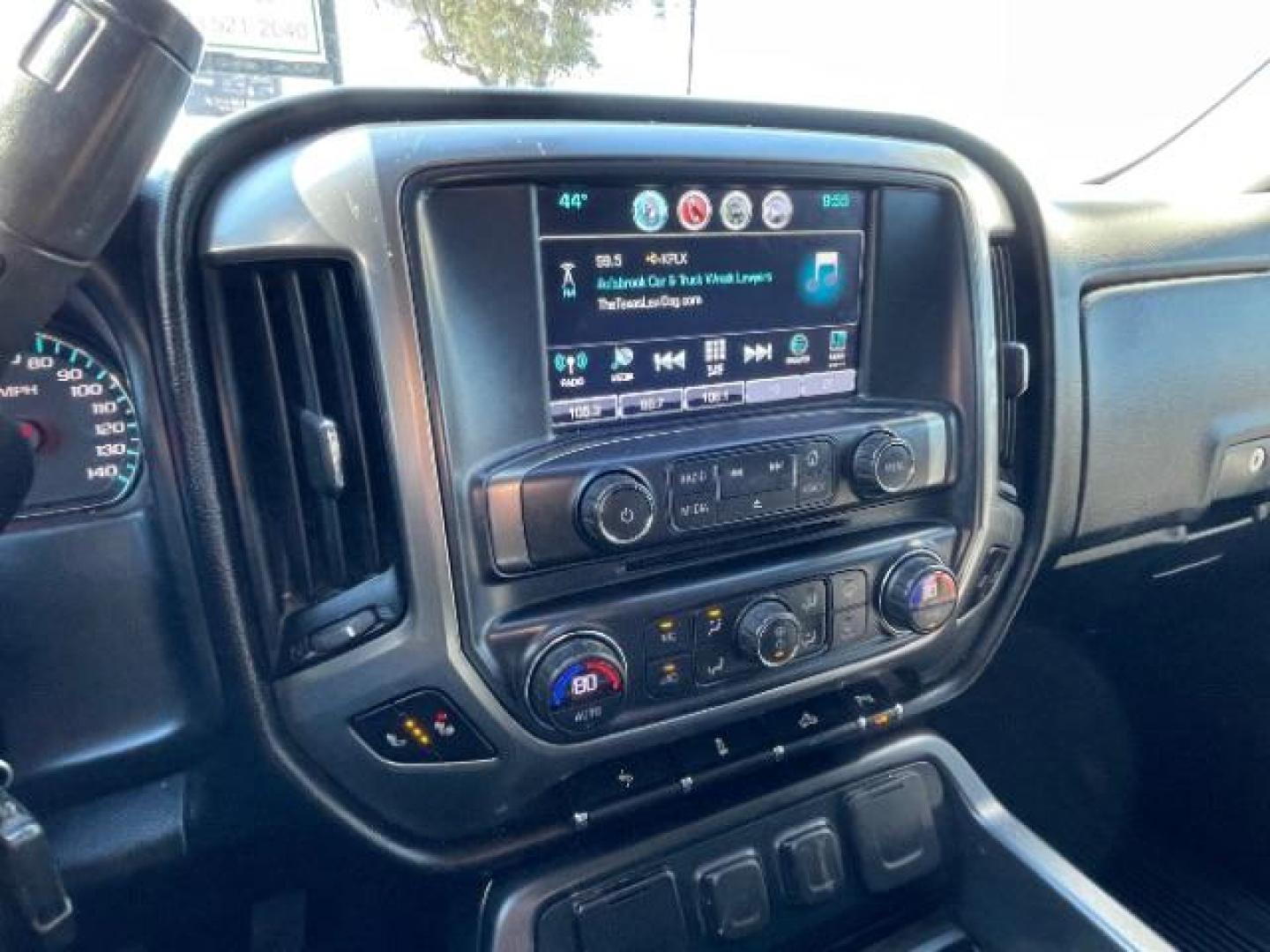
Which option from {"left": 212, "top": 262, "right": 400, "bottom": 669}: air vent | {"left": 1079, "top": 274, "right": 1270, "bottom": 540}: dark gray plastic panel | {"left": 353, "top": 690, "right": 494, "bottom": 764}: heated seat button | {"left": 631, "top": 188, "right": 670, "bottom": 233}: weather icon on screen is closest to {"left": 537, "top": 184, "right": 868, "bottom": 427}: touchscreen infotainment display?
{"left": 631, "top": 188, "right": 670, "bottom": 233}: weather icon on screen

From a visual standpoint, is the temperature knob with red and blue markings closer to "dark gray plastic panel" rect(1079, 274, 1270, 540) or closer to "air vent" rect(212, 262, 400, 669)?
"air vent" rect(212, 262, 400, 669)

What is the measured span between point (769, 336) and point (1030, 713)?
3.64 feet

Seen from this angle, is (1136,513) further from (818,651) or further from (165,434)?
(165,434)

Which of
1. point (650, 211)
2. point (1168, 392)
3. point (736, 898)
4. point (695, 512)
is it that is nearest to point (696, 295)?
point (650, 211)

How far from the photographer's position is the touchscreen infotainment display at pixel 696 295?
2.83ft

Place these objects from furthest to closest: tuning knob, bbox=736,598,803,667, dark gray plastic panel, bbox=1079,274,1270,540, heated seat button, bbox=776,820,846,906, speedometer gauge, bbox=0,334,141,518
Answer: dark gray plastic panel, bbox=1079,274,1270,540 → heated seat button, bbox=776,820,846,906 → tuning knob, bbox=736,598,803,667 → speedometer gauge, bbox=0,334,141,518

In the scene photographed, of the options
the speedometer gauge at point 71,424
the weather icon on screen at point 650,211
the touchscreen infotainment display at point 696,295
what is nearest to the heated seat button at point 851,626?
the touchscreen infotainment display at point 696,295

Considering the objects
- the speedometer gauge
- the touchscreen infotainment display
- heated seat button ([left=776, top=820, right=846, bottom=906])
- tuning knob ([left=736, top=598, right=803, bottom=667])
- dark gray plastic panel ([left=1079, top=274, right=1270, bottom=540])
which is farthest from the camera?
dark gray plastic panel ([left=1079, top=274, right=1270, bottom=540])

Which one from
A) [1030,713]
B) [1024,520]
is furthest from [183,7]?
[1030,713]

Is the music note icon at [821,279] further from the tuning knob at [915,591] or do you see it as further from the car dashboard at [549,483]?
the tuning knob at [915,591]

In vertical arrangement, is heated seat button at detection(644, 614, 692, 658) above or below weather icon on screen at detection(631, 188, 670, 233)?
below

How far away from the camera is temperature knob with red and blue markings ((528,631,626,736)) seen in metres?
0.87

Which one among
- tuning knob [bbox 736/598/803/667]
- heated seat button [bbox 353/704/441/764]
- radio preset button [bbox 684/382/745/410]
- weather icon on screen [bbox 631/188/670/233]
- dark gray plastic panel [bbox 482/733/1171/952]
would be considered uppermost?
weather icon on screen [bbox 631/188/670/233]

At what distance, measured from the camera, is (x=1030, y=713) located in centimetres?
174
